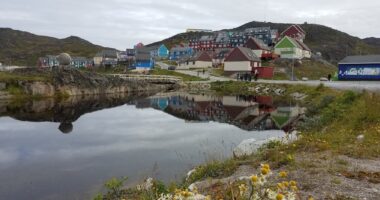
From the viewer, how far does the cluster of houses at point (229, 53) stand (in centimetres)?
7806

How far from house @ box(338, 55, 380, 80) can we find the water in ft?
69.1

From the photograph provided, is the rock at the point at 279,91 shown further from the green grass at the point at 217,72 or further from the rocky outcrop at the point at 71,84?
the green grass at the point at 217,72

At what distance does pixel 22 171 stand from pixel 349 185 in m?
13.7

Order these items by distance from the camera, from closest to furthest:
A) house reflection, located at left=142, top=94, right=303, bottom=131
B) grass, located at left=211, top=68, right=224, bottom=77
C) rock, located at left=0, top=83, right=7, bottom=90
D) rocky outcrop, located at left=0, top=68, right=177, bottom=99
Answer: house reflection, located at left=142, top=94, right=303, bottom=131 < rock, located at left=0, top=83, right=7, bottom=90 < rocky outcrop, located at left=0, top=68, right=177, bottom=99 < grass, located at left=211, top=68, right=224, bottom=77

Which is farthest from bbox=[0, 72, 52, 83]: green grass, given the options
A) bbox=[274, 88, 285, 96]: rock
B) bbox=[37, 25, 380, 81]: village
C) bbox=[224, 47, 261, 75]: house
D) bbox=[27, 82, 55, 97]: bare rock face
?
bbox=[224, 47, 261, 75]: house

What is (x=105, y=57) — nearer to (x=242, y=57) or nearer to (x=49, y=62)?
(x=49, y=62)

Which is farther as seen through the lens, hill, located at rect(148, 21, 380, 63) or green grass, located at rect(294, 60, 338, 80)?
hill, located at rect(148, 21, 380, 63)

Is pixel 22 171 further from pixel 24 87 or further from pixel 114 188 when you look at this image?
pixel 24 87

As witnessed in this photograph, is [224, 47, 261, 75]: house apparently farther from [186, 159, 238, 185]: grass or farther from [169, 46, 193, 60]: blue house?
[186, 159, 238, 185]: grass

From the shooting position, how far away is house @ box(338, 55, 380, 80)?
52406 millimetres

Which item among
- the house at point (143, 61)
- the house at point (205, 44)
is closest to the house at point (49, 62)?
the house at point (143, 61)

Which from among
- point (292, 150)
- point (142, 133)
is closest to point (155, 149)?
point (142, 133)

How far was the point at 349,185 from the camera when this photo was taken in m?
7.59

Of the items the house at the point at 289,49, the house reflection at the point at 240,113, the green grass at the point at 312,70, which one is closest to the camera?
the house reflection at the point at 240,113
